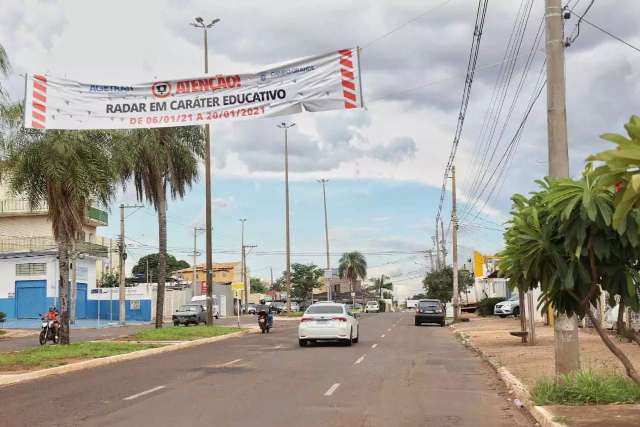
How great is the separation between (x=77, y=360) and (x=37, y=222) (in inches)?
1810

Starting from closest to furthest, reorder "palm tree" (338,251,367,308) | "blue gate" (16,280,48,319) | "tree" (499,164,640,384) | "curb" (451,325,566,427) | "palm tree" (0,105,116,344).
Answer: "tree" (499,164,640,384), "curb" (451,325,566,427), "palm tree" (0,105,116,344), "blue gate" (16,280,48,319), "palm tree" (338,251,367,308)

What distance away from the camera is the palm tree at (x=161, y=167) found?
34.8 m

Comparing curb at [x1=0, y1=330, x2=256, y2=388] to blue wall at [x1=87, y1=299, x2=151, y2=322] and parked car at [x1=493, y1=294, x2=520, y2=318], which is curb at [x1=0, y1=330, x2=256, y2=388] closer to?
parked car at [x1=493, y1=294, x2=520, y2=318]

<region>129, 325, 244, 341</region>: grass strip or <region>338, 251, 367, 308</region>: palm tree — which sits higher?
<region>338, 251, 367, 308</region>: palm tree

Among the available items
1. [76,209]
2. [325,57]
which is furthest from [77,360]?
[325,57]

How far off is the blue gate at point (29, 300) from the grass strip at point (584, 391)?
5514 cm

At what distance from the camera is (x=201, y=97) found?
1409 centimetres

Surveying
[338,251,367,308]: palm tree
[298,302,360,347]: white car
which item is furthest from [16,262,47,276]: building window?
[338,251,367,308]: palm tree

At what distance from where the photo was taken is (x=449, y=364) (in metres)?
19.8

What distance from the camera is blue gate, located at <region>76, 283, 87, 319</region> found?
208ft

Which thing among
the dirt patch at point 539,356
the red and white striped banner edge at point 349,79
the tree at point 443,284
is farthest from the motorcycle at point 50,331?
the tree at point 443,284

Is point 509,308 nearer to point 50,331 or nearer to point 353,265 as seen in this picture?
point 50,331

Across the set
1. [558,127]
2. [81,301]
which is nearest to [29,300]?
[81,301]

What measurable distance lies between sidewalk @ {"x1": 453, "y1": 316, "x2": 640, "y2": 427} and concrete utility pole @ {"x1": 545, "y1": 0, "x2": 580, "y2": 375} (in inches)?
44.3
